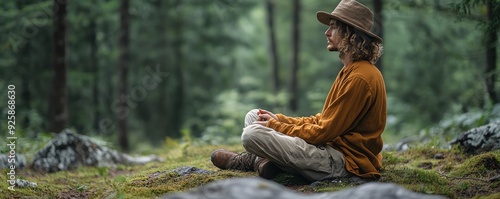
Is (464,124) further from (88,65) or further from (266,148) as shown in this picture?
(88,65)

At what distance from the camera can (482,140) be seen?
725 cm

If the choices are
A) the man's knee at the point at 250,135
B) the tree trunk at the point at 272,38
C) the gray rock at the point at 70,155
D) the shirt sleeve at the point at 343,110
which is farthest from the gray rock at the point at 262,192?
the tree trunk at the point at 272,38

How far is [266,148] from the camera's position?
5551 mm

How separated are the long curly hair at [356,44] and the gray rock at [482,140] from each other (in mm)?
2531

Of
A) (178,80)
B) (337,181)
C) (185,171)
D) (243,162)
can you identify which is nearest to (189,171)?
(185,171)

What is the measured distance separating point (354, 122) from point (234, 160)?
1633 mm

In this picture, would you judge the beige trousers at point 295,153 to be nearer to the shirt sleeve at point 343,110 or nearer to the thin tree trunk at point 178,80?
the shirt sleeve at point 343,110

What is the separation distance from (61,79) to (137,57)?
36.6 ft

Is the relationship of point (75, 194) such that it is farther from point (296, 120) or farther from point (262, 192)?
point (262, 192)

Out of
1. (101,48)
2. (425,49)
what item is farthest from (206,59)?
(425,49)

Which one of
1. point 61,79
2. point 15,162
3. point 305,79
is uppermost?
point 61,79

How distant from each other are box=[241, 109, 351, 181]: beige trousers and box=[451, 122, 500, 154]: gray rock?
8.33ft

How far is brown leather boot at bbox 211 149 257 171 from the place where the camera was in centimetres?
632

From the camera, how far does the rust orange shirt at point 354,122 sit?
17.8 feet
